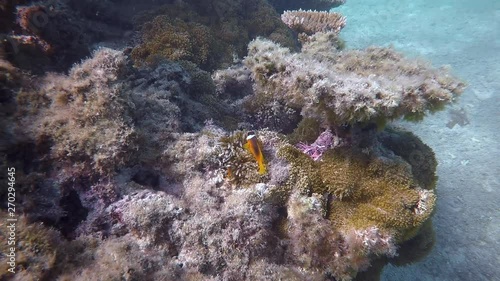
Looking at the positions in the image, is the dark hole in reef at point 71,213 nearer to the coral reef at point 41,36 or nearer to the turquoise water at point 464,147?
the coral reef at point 41,36

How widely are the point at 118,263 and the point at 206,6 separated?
6.10m

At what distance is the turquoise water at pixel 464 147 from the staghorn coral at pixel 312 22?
8.98 feet

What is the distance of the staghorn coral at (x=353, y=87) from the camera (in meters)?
2.89

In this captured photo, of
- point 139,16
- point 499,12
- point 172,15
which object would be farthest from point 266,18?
point 499,12

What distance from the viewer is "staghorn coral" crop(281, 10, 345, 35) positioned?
7680 mm

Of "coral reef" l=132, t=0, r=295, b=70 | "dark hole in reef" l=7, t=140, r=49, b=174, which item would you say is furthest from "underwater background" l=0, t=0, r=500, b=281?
"coral reef" l=132, t=0, r=295, b=70

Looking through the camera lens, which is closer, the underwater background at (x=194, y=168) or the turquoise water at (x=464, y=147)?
the underwater background at (x=194, y=168)

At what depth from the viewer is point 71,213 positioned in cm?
291

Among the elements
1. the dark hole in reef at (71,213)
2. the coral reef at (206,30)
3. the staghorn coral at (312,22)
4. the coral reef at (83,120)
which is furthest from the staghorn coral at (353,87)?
the staghorn coral at (312,22)

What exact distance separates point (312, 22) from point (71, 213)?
710cm

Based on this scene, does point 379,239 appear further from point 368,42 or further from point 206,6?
point 368,42

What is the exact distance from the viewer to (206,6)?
6859mm

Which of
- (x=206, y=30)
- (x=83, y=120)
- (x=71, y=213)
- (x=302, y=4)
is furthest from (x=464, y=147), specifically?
(x=71, y=213)

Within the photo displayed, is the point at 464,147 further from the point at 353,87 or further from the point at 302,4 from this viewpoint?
the point at 302,4
